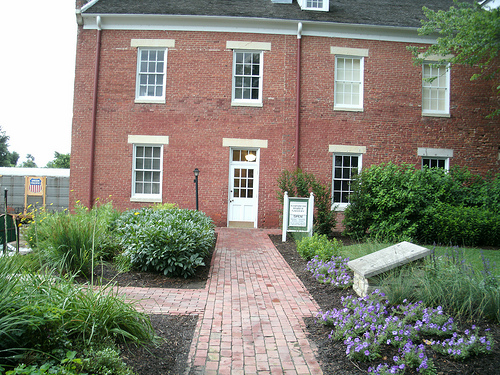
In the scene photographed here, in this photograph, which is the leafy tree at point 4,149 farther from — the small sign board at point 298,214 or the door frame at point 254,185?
the small sign board at point 298,214

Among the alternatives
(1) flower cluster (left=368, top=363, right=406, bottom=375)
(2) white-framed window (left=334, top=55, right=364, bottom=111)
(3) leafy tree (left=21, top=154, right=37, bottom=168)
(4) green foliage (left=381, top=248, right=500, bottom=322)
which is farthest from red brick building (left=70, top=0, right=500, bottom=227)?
(3) leafy tree (left=21, top=154, right=37, bottom=168)

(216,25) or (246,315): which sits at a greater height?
(216,25)

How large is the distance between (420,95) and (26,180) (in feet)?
58.7

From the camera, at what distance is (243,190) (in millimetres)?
12883

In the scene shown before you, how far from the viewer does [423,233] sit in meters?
9.47

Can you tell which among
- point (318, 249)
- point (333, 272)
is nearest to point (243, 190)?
point (318, 249)

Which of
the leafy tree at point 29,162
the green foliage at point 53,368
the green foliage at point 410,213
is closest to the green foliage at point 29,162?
the leafy tree at point 29,162

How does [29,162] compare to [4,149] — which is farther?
[29,162]

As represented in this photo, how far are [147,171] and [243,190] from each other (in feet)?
11.7

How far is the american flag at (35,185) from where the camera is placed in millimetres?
16891

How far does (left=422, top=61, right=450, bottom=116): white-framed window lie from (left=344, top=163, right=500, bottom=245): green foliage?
450 centimetres

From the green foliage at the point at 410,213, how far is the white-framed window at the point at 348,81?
4.09 meters

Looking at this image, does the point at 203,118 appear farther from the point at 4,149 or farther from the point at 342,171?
the point at 4,149

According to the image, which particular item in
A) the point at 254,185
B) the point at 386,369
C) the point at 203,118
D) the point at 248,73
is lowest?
the point at 386,369
